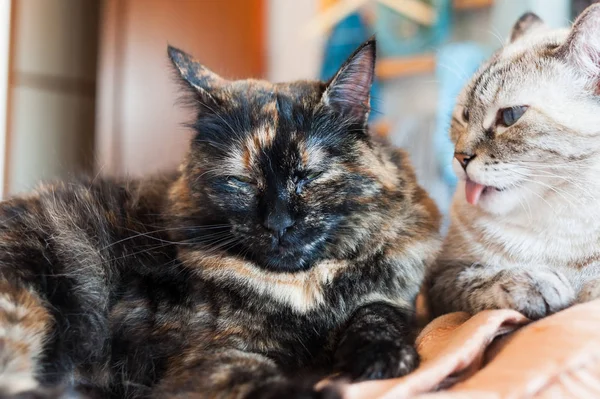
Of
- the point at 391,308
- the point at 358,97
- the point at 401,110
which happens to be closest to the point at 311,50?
the point at 401,110

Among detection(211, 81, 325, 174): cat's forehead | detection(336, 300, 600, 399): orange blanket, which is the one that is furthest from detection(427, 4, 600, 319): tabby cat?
detection(211, 81, 325, 174): cat's forehead

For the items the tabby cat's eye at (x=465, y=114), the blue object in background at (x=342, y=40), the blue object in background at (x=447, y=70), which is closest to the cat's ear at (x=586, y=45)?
the tabby cat's eye at (x=465, y=114)

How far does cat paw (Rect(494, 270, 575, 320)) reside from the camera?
44.4 inches

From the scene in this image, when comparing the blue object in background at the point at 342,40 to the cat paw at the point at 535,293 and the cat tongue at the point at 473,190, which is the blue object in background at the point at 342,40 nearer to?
the cat tongue at the point at 473,190

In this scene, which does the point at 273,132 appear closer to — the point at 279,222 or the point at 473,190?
the point at 279,222

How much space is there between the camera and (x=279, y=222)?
1.10 meters

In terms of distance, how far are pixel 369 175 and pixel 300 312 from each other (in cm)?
33

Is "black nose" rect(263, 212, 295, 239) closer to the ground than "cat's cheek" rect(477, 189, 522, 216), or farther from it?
closer to the ground

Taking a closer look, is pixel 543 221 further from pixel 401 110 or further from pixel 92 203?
pixel 401 110

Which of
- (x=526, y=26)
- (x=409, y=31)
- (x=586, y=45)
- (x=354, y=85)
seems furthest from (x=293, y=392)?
(x=409, y=31)

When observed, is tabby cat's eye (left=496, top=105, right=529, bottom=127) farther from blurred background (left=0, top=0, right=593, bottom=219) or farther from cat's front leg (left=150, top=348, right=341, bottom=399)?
blurred background (left=0, top=0, right=593, bottom=219)

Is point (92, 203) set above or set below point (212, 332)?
above

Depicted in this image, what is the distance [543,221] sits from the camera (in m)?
1.26

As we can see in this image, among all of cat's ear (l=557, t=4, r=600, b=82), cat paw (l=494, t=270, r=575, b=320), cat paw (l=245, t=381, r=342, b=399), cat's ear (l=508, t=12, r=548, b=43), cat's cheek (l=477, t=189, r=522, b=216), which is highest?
cat's ear (l=508, t=12, r=548, b=43)
